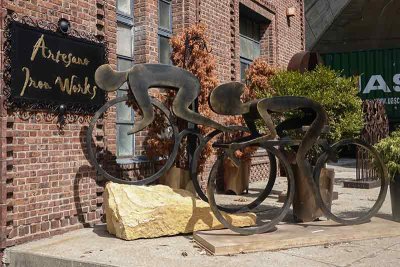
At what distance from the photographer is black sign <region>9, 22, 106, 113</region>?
18.4 ft

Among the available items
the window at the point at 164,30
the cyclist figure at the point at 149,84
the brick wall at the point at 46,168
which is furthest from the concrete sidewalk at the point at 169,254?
the window at the point at 164,30

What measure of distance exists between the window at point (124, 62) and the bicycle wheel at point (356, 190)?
310cm

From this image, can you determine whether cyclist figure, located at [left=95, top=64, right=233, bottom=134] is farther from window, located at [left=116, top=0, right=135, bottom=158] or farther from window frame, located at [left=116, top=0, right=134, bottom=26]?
window frame, located at [left=116, top=0, right=134, bottom=26]

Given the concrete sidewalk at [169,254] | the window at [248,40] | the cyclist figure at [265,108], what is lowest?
the concrete sidewalk at [169,254]

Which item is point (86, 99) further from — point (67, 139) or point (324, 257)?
point (324, 257)

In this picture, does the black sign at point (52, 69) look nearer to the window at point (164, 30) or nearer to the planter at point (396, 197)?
the window at point (164, 30)

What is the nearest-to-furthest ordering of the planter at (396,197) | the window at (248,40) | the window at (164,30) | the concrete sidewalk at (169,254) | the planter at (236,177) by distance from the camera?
the concrete sidewalk at (169,254), the planter at (396,197), the window at (164,30), the planter at (236,177), the window at (248,40)

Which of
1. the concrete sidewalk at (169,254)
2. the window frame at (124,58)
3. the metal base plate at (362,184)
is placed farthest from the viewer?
the metal base plate at (362,184)

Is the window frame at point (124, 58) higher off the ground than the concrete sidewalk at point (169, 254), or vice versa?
the window frame at point (124, 58)

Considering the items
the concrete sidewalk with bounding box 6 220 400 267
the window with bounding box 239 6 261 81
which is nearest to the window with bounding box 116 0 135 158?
the concrete sidewalk with bounding box 6 220 400 267

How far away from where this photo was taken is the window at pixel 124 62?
25.1 ft

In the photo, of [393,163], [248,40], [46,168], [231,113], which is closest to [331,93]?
[393,163]

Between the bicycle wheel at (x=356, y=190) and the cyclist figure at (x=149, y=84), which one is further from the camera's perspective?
the bicycle wheel at (x=356, y=190)

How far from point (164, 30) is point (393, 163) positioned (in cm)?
453
